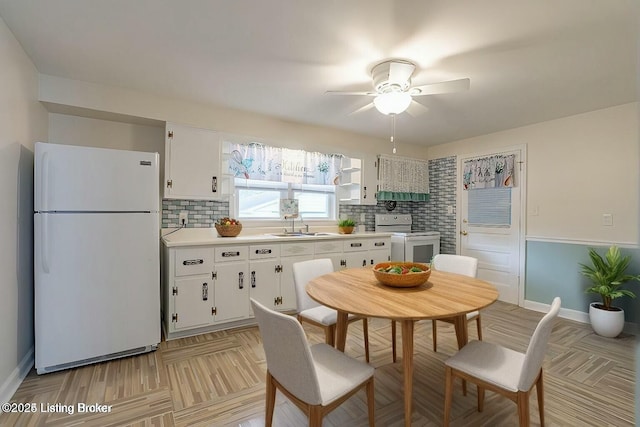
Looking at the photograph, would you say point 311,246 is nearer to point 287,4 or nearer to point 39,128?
point 287,4

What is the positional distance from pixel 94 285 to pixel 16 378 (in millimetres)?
685

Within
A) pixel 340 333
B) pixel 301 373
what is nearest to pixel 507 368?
pixel 340 333

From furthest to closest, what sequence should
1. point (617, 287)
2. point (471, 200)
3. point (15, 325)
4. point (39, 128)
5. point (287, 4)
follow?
point (471, 200)
point (617, 287)
point (39, 128)
point (15, 325)
point (287, 4)

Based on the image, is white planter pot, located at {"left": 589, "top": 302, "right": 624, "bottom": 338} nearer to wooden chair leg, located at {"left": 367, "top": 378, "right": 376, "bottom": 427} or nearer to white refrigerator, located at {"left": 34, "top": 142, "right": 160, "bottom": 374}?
wooden chair leg, located at {"left": 367, "top": 378, "right": 376, "bottom": 427}

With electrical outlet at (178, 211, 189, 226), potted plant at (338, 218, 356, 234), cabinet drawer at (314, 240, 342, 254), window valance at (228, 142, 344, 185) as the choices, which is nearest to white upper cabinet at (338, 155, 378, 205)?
window valance at (228, 142, 344, 185)

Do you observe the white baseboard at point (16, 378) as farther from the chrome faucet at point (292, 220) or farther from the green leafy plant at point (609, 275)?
the green leafy plant at point (609, 275)

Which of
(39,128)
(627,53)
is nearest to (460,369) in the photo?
(627,53)

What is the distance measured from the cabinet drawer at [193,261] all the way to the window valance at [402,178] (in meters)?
2.60

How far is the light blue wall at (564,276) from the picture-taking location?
9.66 ft

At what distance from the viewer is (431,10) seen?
1.62 metres

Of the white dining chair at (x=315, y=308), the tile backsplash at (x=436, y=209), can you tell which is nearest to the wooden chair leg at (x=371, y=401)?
the white dining chair at (x=315, y=308)

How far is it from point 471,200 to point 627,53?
2.44 m

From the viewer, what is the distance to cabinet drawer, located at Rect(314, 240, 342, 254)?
338 centimetres

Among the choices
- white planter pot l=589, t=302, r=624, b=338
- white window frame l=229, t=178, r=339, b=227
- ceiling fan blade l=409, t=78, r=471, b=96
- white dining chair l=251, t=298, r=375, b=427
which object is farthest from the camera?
white window frame l=229, t=178, r=339, b=227
